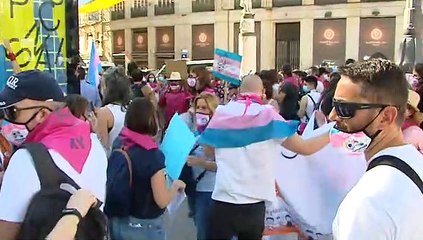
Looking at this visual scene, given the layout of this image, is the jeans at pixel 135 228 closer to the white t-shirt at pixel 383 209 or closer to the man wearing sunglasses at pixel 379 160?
the man wearing sunglasses at pixel 379 160

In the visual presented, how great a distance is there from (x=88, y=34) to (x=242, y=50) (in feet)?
77.6

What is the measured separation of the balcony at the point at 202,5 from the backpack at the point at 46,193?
3771 cm

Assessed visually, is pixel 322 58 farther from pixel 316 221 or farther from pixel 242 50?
pixel 316 221

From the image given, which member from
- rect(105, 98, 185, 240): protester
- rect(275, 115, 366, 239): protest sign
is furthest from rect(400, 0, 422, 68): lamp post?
rect(105, 98, 185, 240): protester

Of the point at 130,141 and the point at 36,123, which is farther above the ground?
the point at 36,123

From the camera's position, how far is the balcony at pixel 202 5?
3978 cm

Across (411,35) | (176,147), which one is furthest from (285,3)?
(176,147)

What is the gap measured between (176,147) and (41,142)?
2.65 m

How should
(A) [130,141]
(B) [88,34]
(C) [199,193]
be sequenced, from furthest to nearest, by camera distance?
(B) [88,34]
(C) [199,193]
(A) [130,141]

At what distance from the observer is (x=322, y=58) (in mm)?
35906

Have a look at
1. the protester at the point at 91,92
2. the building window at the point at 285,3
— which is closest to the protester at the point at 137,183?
the protester at the point at 91,92

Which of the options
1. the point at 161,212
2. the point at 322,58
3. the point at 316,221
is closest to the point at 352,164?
the point at 316,221

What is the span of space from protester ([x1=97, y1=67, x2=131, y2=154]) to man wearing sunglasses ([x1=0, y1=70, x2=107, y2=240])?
3551 millimetres

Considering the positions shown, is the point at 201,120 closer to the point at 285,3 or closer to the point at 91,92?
the point at 91,92
